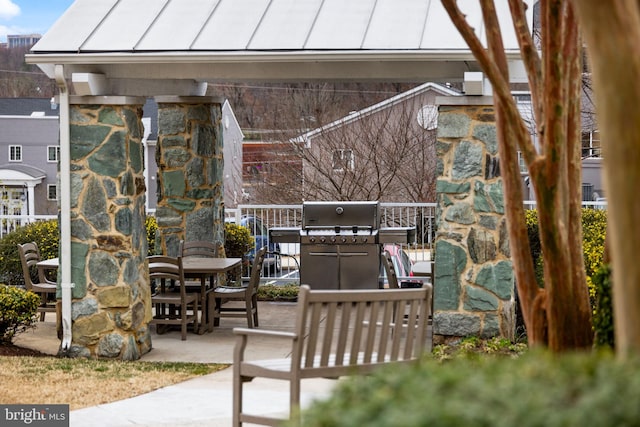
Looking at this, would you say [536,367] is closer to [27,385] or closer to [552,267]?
[552,267]

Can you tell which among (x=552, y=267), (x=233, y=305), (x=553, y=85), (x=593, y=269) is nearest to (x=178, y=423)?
(x=552, y=267)

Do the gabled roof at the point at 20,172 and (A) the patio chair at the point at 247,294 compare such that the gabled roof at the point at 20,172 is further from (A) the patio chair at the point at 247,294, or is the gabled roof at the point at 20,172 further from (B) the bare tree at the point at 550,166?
(B) the bare tree at the point at 550,166


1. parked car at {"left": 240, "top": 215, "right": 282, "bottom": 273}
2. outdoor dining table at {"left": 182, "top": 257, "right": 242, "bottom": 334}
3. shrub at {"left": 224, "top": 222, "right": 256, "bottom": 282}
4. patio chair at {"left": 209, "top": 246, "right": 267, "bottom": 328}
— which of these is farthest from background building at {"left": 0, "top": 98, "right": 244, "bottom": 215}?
patio chair at {"left": 209, "top": 246, "right": 267, "bottom": 328}

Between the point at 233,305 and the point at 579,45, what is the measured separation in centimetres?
816

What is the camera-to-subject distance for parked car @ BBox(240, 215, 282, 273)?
13707 millimetres

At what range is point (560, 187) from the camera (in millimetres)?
4375

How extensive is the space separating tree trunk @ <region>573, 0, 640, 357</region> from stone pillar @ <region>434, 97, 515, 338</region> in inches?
226

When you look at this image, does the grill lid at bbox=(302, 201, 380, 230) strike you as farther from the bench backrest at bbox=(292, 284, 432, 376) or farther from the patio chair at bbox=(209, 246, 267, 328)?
the bench backrest at bbox=(292, 284, 432, 376)

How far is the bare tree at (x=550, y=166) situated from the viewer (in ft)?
14.3

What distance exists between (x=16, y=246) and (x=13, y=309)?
15.4 ft

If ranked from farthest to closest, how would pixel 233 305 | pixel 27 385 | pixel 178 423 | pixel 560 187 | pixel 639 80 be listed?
1. pixel 233 305
2. pixel 27 385
3. pixel 178 423
4. pixel 560 187
5. pixel 639 80

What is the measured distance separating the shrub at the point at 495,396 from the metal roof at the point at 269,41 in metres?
5.96

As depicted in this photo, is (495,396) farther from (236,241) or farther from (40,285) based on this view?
(236,241)

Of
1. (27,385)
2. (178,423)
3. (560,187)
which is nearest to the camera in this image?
(560,187)
